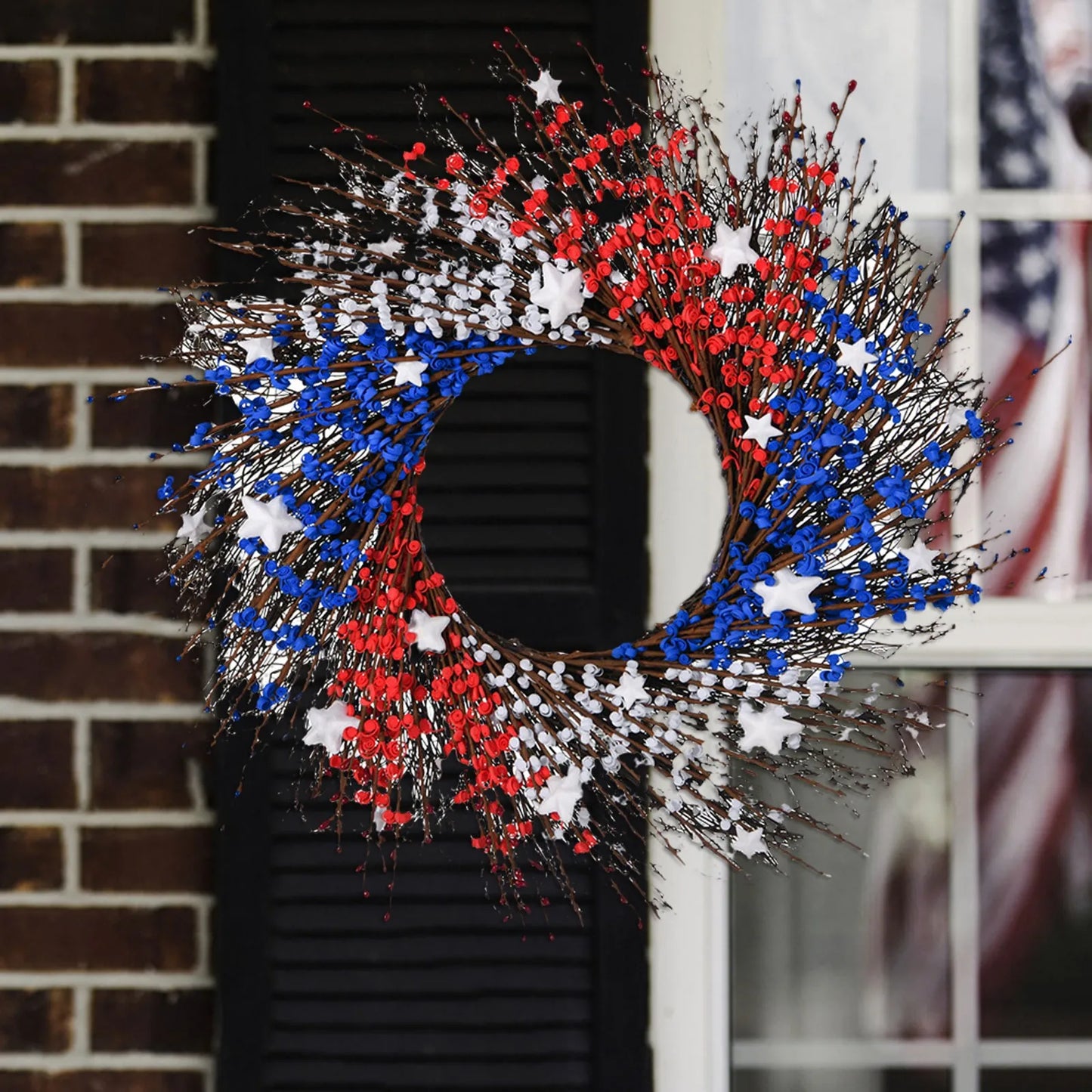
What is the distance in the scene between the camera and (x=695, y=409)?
2.67ft

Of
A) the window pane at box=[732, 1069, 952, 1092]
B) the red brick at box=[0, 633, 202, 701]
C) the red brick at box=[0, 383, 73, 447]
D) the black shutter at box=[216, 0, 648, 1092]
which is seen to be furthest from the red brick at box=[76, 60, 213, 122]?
the window pane at box=[732, 1069, 952, 1092]

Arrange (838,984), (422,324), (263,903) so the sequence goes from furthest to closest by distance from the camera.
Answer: (838,984)
(263,903)
(422,324)

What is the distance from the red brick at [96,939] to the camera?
3.71ft

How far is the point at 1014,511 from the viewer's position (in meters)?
1.24

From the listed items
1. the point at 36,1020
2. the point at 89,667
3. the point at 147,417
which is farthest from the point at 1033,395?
the point at 36,1020

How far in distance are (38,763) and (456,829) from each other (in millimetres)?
498

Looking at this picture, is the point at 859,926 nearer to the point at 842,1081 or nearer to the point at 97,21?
the point at 842,1081

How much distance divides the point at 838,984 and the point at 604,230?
0.95m

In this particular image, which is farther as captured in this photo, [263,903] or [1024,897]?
[1024,897]

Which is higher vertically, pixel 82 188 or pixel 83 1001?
pixel 82 188

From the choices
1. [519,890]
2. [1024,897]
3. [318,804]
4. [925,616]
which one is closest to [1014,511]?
[925,616]

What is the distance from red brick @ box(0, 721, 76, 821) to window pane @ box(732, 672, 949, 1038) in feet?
2.64

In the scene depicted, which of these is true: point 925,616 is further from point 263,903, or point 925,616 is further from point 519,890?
point 263,903

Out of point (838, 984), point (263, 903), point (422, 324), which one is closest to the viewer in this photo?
point (422, 324)
